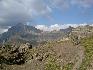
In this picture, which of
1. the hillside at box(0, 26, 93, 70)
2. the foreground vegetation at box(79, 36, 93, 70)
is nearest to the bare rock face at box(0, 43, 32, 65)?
the hillside at box(0, 26, 93, 70)

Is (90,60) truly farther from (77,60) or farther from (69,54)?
(69,54)

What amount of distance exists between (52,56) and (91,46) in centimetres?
966

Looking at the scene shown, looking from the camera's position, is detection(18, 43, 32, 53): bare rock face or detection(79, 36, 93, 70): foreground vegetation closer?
detection(79, 36, 93, 70): foreground vegetation

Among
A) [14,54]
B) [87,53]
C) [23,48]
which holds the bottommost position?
[87,53]

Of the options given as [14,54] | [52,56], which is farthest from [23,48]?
[52,56]

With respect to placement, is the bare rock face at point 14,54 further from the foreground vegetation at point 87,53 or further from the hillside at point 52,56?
the foreground vegetation at point 87,53

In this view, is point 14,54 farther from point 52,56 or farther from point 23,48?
point 52,56

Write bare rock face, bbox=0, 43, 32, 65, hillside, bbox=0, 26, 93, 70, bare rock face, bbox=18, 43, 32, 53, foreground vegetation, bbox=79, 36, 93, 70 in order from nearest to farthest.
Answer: foreground vegetation, bbox=79, 36, 93, 70
hillside, bbox=0, 26, 93, 70
bare rock face, bbox=0, 43, 32, 65
bare rock face, bbox=18, 43, 32, 53

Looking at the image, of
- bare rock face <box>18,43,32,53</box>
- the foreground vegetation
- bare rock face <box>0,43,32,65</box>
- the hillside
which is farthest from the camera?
bare rock face <box>18,43,32,53</box>

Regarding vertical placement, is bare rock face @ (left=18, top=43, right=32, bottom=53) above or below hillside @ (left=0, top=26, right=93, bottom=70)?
above

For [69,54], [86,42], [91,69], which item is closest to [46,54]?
[69,54]

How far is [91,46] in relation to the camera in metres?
58.7

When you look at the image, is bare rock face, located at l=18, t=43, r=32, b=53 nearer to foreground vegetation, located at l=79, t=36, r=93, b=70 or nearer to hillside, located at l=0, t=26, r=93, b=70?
hillside, located at l=0, t=26, r=93, b=70

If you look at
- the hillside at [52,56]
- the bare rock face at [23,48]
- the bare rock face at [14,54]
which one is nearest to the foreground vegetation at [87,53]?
the hillside at [52,56]
